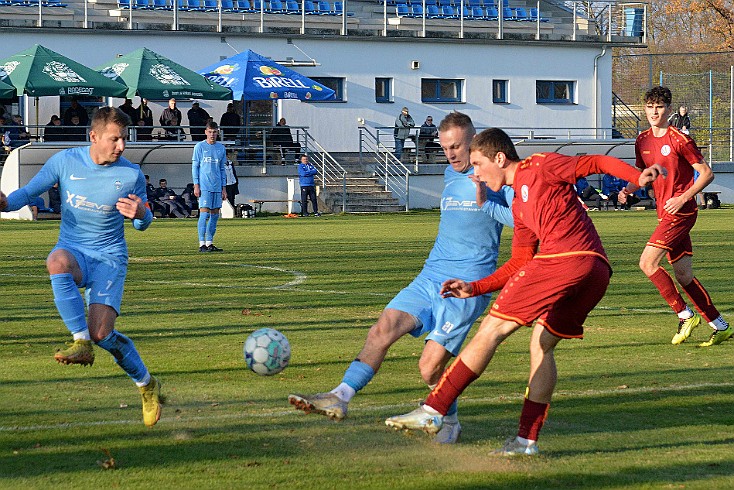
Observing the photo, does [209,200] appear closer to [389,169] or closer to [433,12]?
[389,169]

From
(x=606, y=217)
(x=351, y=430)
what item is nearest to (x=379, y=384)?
(x=351, y=430)

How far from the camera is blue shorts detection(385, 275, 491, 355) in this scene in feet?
22.2

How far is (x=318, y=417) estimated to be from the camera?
7219mm

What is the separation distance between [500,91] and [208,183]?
1106 inches

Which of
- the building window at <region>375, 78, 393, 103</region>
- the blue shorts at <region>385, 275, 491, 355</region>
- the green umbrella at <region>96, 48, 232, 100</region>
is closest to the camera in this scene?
the blue shorts at <region>385, 275, 491, 355</region>

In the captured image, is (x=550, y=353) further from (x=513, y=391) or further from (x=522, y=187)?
(x=513, y=391)

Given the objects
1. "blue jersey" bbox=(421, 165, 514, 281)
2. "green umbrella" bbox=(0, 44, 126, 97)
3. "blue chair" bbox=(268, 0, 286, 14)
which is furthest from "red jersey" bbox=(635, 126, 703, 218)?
"blue chair" bbox=(268, 0, 286, 14)

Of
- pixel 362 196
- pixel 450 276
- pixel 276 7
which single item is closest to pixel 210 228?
pixel 450 276

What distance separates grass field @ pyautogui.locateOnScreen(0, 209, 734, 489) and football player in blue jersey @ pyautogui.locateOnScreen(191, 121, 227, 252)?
523cm

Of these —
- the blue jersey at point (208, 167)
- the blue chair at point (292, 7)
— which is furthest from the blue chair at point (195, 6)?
the blue jersey at point (208, 167)

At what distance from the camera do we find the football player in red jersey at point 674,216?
10.6m

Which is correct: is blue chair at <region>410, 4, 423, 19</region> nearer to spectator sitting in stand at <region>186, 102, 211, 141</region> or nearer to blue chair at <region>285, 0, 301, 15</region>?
blue chair at <region>285, 0, 301, 15</region>

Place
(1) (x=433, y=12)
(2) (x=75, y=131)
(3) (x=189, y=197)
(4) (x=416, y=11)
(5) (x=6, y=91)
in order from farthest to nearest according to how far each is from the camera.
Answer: (1) (x=433, y=12), (4) (x=416, y=11), (2) (x=75, y=131), (3) (x=189, y=197), (5) (x=6, y=91)

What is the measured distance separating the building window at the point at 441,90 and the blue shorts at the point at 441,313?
3901 cm
